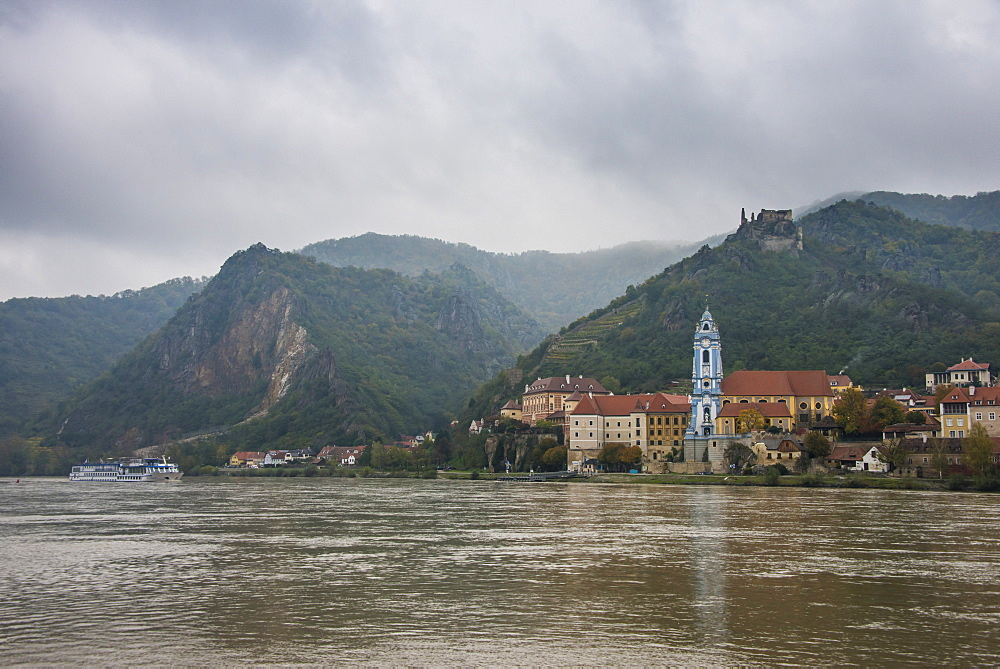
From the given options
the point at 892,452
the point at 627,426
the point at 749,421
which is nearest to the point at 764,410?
the point at 749,421

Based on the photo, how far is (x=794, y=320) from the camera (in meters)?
155

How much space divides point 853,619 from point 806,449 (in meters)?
71.8

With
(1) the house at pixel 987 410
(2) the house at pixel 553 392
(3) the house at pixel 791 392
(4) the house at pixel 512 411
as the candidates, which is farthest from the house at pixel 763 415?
(4) the house at pixel 512 411

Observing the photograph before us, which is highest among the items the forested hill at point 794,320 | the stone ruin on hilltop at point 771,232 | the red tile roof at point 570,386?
the stone ruin on hilltop at point 771,232

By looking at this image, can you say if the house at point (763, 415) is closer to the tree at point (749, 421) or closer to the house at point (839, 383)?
the tree at point (749, 421)

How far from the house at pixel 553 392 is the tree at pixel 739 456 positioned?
104 feet

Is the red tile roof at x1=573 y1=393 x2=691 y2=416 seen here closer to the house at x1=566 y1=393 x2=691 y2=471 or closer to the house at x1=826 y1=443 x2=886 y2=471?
the house at x1=566 y1=393 x2=691 y2=471

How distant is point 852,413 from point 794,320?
202 feet

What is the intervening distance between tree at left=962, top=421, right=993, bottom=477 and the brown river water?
22.2 meters

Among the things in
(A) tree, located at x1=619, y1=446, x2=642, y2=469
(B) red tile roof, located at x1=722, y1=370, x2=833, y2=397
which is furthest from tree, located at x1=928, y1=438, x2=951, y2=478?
(A) tree, located at x1=619, y1=446, x2=642, y2=469

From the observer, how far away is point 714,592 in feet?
98.3

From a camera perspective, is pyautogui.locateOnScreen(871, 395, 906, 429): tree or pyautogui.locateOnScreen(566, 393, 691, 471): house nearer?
pyautogui.locateOnScreen(871, 395, 906, 429): tree

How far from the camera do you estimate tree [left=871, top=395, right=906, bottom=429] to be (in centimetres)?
9406

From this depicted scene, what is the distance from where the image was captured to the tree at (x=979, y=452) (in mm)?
77625
